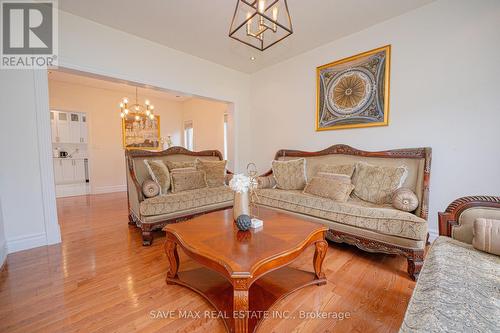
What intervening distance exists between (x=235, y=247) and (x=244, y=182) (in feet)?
1.60

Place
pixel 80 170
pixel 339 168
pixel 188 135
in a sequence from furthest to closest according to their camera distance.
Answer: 1. pixel 188 135
2. pixel 80 170
3. pixel 339 168

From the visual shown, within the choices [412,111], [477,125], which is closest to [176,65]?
[412,111]

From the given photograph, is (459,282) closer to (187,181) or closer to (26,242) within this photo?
(187,181)

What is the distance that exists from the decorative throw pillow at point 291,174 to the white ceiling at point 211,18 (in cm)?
182

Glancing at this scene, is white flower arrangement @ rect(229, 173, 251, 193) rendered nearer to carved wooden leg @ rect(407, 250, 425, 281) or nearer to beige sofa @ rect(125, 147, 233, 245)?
beige sofa @ rect(125, 147, 233, 245)

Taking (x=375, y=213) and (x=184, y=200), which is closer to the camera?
(x=375, y=213)

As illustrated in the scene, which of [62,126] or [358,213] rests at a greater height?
[62,126]

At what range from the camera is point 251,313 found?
1297mm

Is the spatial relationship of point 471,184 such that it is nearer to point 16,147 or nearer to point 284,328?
point 284,328

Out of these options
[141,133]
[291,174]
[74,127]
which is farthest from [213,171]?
[74,127]

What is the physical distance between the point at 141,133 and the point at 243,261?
6.10m

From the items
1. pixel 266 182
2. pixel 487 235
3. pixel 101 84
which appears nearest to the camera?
pixel 487 235

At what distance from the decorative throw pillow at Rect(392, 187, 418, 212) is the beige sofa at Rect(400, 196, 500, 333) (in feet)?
1.84

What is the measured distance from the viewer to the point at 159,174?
287 centimetres
